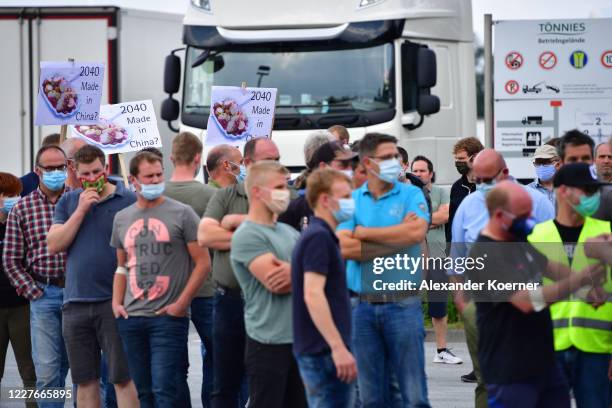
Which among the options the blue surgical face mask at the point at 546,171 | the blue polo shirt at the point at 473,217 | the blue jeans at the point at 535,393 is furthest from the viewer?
the blue surgical face mask at the point at 546,171

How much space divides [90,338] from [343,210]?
279cm

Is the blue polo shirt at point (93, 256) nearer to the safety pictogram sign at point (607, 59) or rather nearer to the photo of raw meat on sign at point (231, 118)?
the photo of raw meat on sign at point (231, 118)

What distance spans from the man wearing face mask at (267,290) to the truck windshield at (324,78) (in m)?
8.83

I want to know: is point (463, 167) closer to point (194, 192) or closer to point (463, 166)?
point (463, 166)

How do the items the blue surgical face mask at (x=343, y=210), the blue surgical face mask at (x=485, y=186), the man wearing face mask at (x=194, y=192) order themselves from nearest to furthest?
the blue surgical face mask at (x=343, y=210)
the blue surgical face mask at (x=485, y=186)
the man wearing face mask at (x=194, y=192)

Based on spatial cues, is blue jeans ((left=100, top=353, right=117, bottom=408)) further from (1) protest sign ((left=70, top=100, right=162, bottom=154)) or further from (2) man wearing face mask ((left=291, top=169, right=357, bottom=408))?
(2) man wearing face mask ((left=291, top=169, right=357, bottom=408))

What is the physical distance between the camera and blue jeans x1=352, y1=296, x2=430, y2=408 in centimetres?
836

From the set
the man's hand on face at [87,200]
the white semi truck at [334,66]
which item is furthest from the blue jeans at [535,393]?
the white semi truck at [334,66]

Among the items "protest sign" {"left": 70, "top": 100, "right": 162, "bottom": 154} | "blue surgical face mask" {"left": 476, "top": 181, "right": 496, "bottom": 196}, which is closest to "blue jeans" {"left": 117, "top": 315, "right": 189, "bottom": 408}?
"blue surgical face mask" {"left": 476, "top": 181, "right": 496, "bottom": 196}

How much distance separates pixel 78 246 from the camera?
31.3ft

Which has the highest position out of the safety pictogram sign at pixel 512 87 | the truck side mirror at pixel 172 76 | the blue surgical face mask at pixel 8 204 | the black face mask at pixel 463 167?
the truck side mirror at pixel 172 76

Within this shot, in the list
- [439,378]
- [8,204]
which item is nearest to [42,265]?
[8,204]

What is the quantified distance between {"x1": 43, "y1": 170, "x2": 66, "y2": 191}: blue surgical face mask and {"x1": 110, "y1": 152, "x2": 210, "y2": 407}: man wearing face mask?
1290 mm

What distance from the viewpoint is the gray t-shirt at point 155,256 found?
895cm
